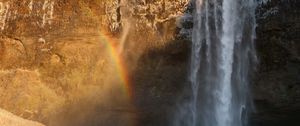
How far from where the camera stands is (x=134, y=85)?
72.8ft

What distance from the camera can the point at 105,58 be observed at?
71.5 ft

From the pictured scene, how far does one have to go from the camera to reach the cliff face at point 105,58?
830 inches

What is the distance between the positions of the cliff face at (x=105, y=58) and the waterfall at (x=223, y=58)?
36 centimetres

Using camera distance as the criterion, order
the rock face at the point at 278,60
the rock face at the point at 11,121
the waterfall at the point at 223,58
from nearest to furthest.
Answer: the rock face at the point at 11,121, the rock face at the point at 278,60, the waterfall at the point at 223,58

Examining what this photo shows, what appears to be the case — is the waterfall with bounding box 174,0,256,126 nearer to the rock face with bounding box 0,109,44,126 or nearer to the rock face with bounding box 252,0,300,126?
the rock face with bounding box 252,0,300,126

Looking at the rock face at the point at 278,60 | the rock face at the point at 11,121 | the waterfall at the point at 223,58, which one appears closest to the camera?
the rock face at the point at 11,121

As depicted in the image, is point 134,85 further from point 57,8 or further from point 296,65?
point 296,65

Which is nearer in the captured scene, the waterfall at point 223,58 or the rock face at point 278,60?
the rock face at point 278,60

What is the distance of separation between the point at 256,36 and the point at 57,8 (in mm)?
7568

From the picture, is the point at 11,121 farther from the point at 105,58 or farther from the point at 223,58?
the point at 223,58

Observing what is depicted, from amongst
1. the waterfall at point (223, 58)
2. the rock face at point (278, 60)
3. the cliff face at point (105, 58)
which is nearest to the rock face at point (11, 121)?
the cliff face at point (105, 58)

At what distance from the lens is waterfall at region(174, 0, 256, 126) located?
2103cm

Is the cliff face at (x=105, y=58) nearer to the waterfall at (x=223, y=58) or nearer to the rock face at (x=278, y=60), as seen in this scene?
the rock face at (x=278, y=60)

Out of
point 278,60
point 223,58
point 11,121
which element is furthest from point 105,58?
point 278,60
